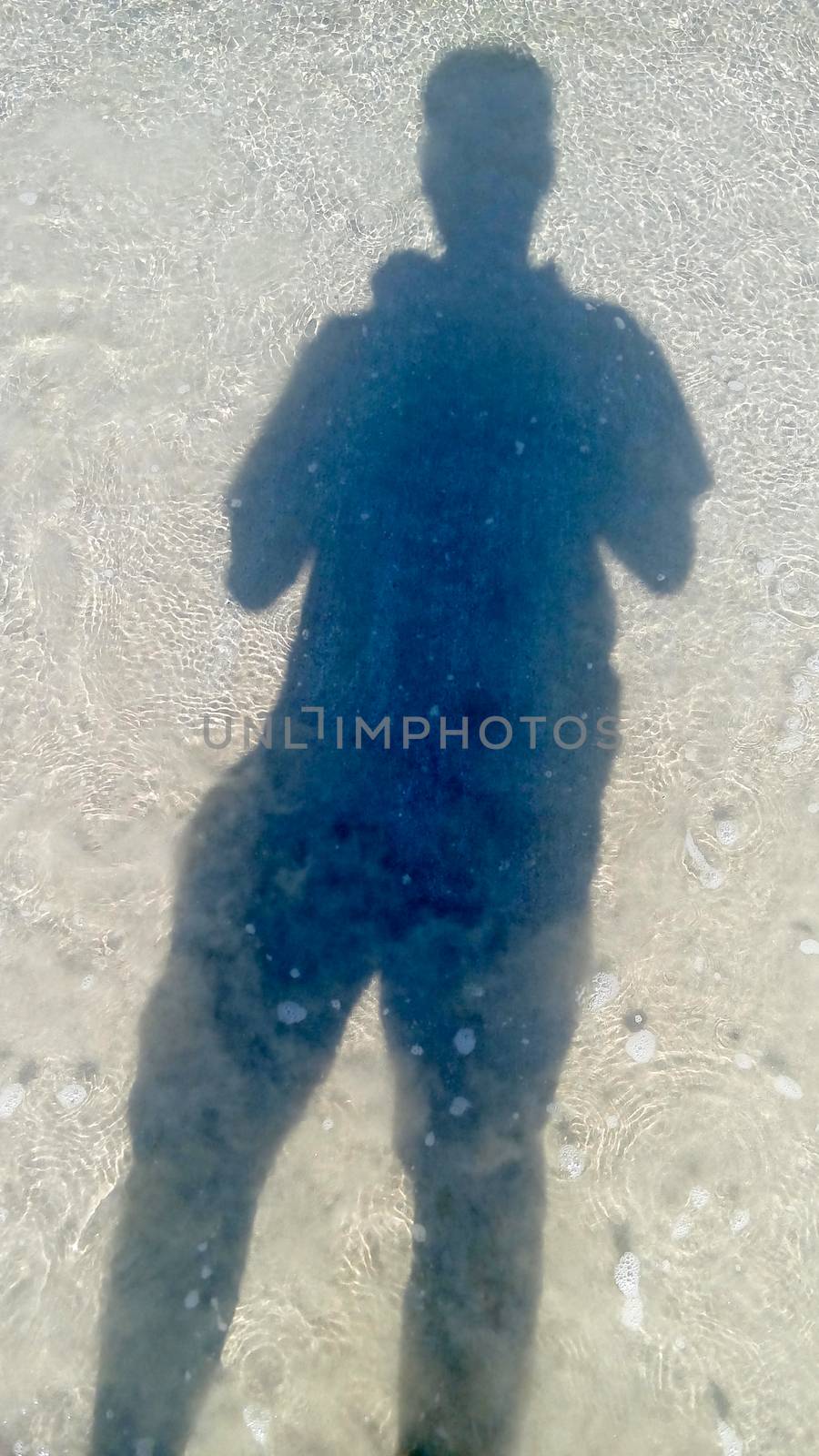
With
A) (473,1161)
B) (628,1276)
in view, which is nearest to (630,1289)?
(628,1276)

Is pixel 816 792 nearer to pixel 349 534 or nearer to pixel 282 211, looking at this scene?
pixel 349 534

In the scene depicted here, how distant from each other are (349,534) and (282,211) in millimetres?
1793

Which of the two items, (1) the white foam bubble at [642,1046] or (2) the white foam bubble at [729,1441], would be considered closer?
(2) the white foam bubble at [729,1441]

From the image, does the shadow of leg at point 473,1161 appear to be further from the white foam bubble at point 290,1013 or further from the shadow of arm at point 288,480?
the shadow of arm at point 288,480

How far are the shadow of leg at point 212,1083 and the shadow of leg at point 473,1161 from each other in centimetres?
39

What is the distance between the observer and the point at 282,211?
13.7 ft

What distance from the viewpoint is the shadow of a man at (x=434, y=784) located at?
328cm

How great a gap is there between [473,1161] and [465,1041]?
0.46 metres

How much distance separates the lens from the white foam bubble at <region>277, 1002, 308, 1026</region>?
11.4 feet

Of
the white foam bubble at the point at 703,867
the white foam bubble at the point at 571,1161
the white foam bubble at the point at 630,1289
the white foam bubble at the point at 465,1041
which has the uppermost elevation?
the white foam bubble at the point at 703,867

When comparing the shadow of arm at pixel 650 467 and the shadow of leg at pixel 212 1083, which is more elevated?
the shadow of arm at pixel 650 467

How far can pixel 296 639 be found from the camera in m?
3.78

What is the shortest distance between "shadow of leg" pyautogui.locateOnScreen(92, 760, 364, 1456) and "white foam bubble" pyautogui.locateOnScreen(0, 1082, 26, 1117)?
18.9 inches

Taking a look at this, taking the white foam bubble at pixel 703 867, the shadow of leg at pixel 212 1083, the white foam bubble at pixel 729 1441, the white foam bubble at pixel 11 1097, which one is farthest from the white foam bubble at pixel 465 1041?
the white foam bubble at pixel 11 1097
